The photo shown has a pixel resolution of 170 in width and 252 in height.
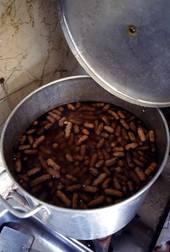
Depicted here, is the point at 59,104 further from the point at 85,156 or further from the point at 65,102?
the point at 85,156

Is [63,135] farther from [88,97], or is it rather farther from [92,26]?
[92,26]

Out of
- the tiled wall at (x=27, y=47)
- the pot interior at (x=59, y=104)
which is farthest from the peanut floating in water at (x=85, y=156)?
the tiled wall at (x=27, y=47)

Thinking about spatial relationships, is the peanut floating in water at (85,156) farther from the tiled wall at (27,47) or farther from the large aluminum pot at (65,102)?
the tiled wall at (27,47)

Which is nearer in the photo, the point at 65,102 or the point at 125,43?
the point at 125,43

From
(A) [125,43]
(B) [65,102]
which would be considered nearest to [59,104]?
(B) [65,102]

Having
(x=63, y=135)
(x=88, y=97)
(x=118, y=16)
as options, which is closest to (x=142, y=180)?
(x=63, y=135)

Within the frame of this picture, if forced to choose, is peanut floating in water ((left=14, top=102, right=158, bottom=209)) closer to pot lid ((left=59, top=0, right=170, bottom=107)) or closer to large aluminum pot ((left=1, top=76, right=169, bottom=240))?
large aluminum pot ((left=1, top=76, right=169, bottom=240))
